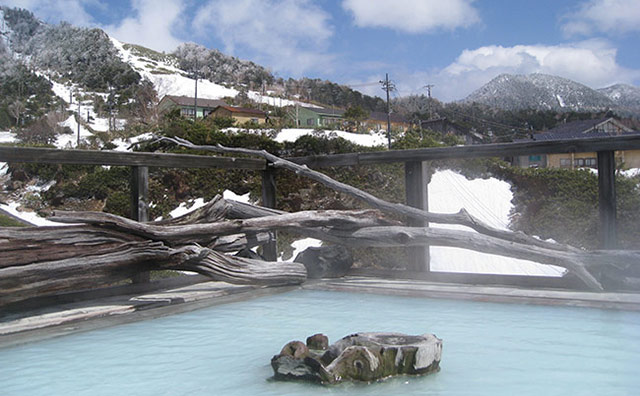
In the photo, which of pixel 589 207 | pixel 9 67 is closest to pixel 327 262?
pixel 589 207

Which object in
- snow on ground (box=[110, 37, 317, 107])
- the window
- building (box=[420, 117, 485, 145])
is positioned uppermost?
snow on ground (box=[110, 37, 317, 107])

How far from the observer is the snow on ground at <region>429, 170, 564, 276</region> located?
1054 cm

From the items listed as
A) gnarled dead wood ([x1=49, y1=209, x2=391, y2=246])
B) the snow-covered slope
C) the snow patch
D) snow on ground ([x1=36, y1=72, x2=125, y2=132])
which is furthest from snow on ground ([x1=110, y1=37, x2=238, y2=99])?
gnarled dead wood ([x1=49, y1=209, x2=391, y2=246])

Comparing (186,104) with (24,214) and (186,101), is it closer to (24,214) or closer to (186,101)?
(186,101)

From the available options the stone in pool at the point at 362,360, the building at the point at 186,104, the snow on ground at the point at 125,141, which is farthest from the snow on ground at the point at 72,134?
the stone in pool at the point at 362,360

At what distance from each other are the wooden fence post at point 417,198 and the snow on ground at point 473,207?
227 inches

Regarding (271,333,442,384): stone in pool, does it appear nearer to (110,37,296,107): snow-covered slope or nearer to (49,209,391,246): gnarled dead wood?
(49,209,391,246): gnarled dead wood

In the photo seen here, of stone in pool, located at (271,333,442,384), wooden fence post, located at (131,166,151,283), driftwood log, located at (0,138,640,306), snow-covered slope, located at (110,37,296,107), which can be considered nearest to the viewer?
stone in pool, located at (271,333,442,384)

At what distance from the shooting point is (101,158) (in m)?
3.94

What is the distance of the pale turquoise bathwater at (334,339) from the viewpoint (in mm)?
2092

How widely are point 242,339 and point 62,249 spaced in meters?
1.31

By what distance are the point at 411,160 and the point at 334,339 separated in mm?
2228

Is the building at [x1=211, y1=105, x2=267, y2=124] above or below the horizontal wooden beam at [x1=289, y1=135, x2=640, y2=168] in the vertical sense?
above

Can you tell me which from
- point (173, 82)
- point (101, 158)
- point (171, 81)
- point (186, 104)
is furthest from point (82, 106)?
point (101, 158)
